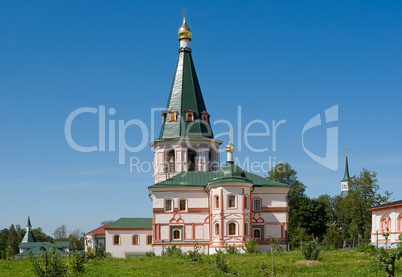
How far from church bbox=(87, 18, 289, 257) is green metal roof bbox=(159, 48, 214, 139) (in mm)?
84

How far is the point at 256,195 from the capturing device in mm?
37031

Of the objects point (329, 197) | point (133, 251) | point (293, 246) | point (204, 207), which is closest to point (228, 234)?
point (204, 207)

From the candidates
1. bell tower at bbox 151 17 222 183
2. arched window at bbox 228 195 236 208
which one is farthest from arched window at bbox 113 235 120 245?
arched window at bbox 228 195 236 208

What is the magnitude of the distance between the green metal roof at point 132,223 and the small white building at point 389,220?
16.8 m

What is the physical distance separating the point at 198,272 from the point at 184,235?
16.1 meters

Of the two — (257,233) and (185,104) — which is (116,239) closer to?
(257,233)

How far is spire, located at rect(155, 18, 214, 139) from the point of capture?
42.7m

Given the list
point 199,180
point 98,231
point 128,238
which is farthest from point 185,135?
point 98,231

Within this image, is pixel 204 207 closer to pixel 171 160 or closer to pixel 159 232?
pixel 159 232

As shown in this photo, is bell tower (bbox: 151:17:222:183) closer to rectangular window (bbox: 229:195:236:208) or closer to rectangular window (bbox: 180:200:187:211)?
rectangular window (bbox: 180:200:187:211)

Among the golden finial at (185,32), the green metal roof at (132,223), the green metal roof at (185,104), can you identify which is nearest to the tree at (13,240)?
the green metal roof at (132,223)

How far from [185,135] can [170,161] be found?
2.58 m

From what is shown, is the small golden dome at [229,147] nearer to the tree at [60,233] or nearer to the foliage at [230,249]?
the foliage at [230,249]

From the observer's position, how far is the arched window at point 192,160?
1670 inches
